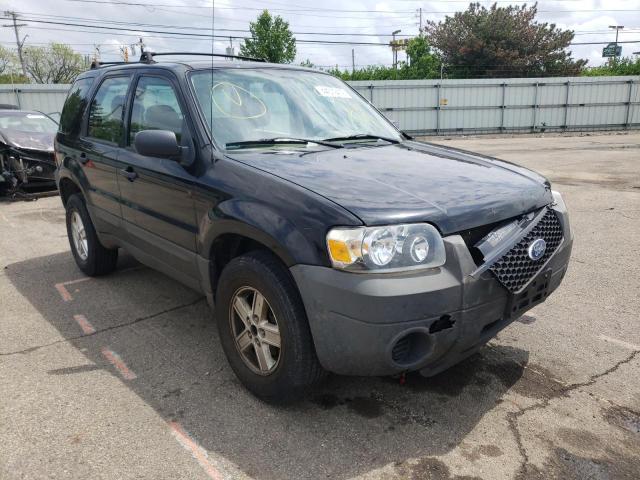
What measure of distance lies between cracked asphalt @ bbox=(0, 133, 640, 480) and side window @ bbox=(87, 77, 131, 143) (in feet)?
4.67

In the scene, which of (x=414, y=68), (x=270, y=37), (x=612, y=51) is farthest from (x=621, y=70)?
(x=270, y=37)

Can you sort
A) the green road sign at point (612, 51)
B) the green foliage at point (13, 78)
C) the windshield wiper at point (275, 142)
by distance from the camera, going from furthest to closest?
1. the green foliage at point (13, 78)
2. the green road sign at point (612, 51)
3. the windshield wiper at point (275, 142)

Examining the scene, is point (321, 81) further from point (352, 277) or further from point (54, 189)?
point (54, 189)

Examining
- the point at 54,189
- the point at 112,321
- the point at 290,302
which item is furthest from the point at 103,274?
the point at 54,189

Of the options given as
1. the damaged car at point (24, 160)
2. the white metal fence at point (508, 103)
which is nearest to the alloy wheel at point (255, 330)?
the damaged car at point (24, 160)

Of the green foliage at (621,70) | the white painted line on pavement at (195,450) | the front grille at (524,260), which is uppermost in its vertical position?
the green foliage at (621,70)

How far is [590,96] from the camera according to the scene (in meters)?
25.9

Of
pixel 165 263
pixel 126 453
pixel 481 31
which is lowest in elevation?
pixel 126 453

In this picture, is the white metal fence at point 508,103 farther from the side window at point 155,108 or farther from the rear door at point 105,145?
the side window at point 155,108

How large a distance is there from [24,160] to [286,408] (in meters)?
8.75

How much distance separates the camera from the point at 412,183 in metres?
2.77

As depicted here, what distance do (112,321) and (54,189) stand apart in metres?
7.48

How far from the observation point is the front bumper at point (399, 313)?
2.35 metres

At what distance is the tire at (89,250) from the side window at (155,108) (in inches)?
54.2
